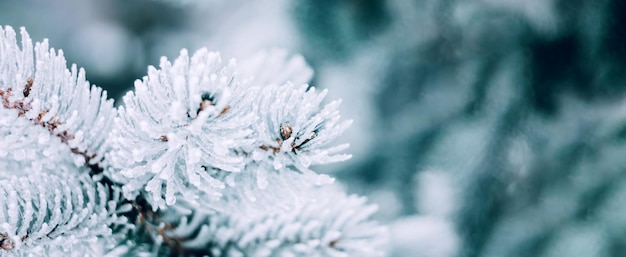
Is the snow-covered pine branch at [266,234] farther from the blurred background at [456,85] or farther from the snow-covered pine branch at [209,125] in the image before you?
the blurred background at [456,85]

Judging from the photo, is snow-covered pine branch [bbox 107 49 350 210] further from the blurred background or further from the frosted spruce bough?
the blurred background

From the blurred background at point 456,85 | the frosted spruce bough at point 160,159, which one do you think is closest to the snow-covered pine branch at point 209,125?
the frosted spruce bough at point 160,159

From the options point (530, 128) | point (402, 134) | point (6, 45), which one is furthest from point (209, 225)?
point (530, 128)

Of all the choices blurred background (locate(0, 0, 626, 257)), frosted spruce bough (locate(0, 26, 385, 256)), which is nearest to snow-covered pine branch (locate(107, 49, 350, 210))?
frosted spruce bough (locate(0, 26, 385, 256))

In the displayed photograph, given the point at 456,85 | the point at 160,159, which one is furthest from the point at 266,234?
the point at 456,85

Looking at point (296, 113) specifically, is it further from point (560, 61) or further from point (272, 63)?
point (560, 61)

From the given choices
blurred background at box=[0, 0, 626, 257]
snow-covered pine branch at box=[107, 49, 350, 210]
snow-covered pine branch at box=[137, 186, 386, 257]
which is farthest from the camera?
blurred background at box=[0, 0, 626, 257]
